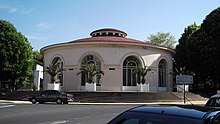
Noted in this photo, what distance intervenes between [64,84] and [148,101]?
12586 mm

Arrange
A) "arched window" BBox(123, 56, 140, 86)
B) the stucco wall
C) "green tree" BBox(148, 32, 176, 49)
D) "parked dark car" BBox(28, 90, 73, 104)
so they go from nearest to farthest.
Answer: "parked dark car" BBox(28, 90, 73, 104), the stucco wall, "arched window" BBox(123, 56, 140, 86), "green tree" BBox(148, 32, 176, 49)

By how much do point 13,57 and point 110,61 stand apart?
1556 centimetres

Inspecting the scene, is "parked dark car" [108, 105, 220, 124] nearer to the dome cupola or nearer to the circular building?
the circular building

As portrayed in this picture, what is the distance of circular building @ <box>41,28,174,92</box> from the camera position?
37.4 m

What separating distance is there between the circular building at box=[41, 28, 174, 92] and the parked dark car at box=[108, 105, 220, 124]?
106 feet

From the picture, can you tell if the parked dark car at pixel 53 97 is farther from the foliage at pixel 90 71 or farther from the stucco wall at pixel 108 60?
the stucco wall at pixel 108 60

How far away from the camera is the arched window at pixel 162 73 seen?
41531mm

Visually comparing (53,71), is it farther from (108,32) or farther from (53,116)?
(53,116)

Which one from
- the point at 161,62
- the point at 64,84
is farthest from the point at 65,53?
the point at 161,62

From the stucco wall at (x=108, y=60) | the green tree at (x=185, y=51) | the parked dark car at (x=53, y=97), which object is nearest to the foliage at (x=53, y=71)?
the stucco wall at (x=108, y=60)

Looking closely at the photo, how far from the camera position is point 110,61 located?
124ft

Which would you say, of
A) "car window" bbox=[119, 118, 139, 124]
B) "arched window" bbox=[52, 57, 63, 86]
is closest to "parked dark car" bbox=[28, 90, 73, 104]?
"arched window" bbox=[52, 57, 63, 86]

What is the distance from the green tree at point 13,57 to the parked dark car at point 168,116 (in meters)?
40.9

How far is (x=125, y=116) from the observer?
13.2 ft
